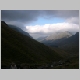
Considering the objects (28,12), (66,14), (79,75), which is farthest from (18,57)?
(79,75)

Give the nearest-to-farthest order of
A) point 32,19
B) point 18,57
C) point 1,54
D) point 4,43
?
point 1,54, point 18,57, point 4,43, point 32,19

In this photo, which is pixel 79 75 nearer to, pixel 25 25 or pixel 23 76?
pixel 23 76

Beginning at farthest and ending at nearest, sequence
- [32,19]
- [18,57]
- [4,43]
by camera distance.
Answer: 1. [32,19]
2. [4,43]
3. [18,57]

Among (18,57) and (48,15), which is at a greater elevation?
(48,15)

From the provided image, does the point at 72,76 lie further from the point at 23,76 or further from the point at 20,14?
the point at 20,14

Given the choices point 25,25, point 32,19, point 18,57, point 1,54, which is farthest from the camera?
point 25,25

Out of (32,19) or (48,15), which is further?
(32,19)

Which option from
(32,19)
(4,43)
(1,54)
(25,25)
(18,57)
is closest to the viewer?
(1,54)

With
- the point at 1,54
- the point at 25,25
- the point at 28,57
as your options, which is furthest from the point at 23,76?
the point at 25,25

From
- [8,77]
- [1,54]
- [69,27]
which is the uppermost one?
[69,27]
